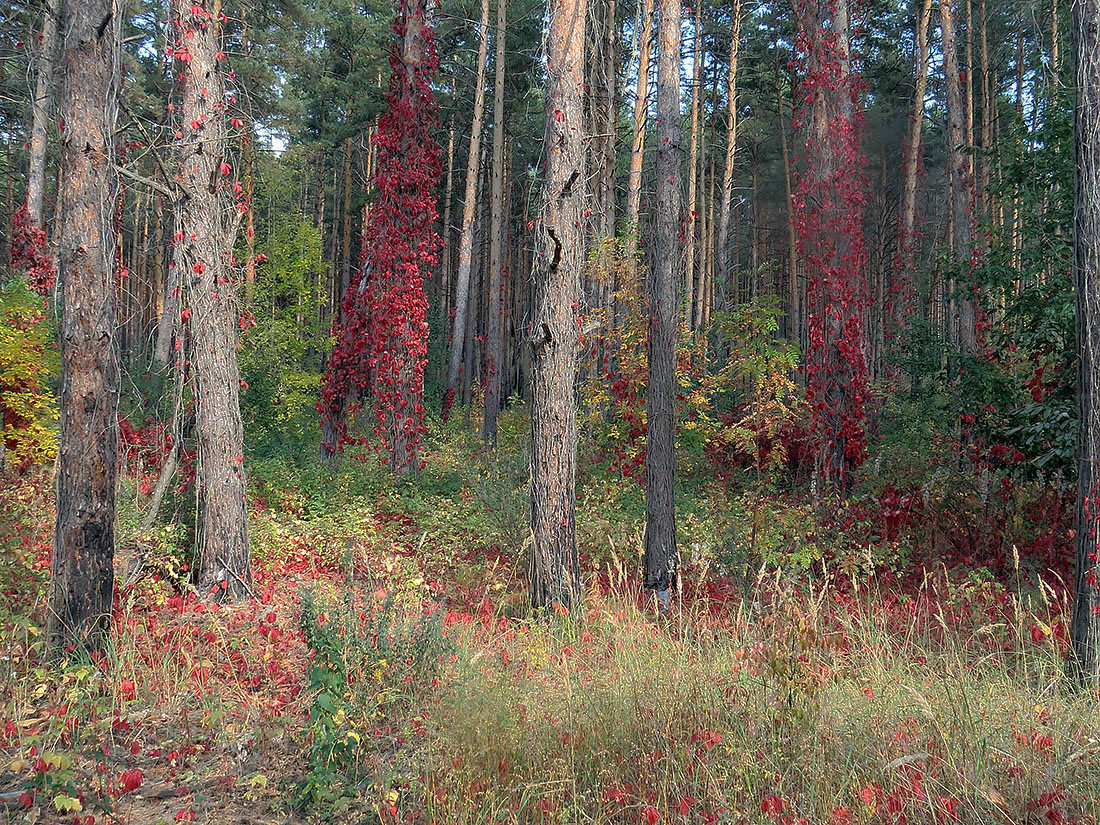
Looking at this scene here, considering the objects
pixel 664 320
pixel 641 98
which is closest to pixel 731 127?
pixel 641 98

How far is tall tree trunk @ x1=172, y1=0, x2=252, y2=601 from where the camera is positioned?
252 inches

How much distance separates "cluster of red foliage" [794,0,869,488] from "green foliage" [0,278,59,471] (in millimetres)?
10503

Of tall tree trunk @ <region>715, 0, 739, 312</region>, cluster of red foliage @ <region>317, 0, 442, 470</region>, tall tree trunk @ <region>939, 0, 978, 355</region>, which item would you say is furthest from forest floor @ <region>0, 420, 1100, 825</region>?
tall tree trunk @ <region>715, 0, 739, 312</region>

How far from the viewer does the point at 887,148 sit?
24.9m

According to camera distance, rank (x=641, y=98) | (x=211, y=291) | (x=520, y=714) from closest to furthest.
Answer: (x=520, y=714), (x=211, y=291), (x=641, y=98)

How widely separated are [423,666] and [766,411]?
8114 mm

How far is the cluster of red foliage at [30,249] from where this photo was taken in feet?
40.4

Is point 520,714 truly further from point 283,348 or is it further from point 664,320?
point 283,348

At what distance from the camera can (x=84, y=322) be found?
196 inches

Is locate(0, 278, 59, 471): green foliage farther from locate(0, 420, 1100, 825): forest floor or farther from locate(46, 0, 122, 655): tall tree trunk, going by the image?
locate(46, 0, 122, 655): tall tree trunk

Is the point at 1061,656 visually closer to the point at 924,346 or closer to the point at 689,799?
the point at 689,799

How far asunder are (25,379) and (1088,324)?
1158 centimetres

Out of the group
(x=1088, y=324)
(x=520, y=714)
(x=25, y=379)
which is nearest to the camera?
(x=520, y=714)

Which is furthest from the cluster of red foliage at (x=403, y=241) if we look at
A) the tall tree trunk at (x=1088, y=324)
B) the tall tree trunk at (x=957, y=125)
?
the tall tree trunk at (x=1088, y=324)
